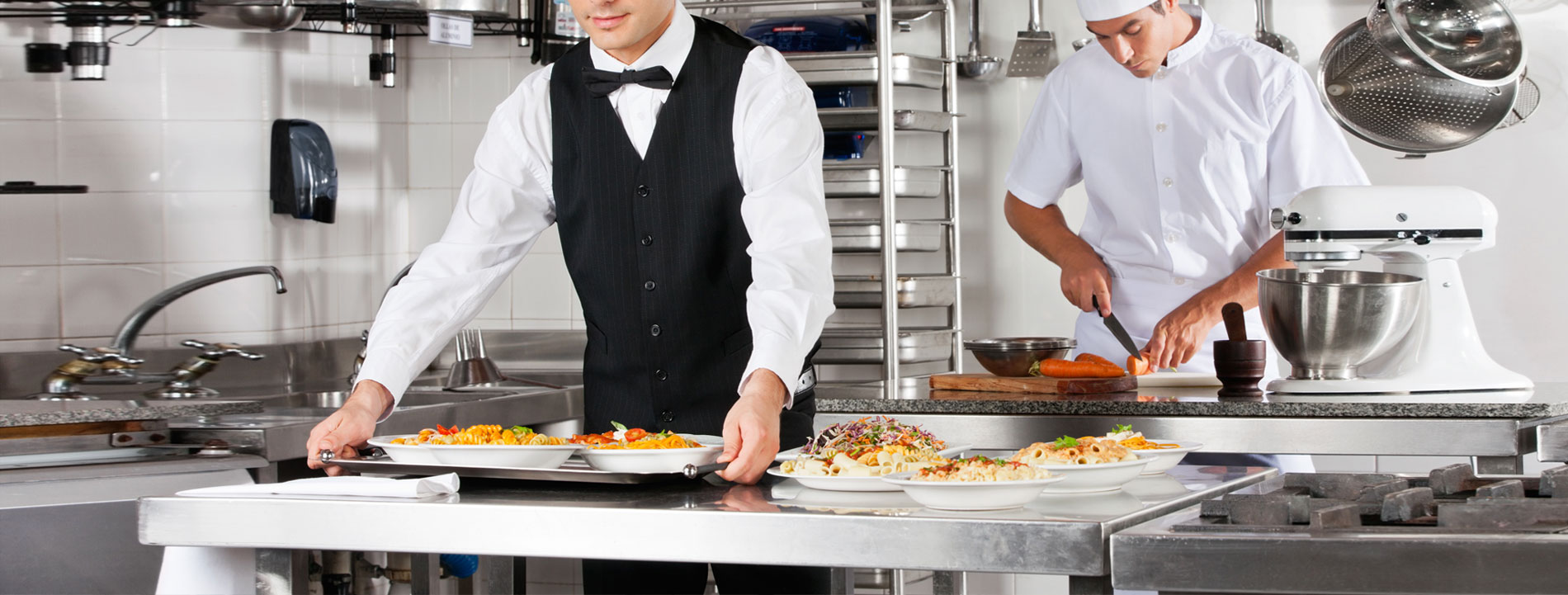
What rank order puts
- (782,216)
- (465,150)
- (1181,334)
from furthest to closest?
(465,150)
(1181,334)
(782,216)

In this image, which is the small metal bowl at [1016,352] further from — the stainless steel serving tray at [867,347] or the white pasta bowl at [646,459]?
the white pasta bowl at [646,459]

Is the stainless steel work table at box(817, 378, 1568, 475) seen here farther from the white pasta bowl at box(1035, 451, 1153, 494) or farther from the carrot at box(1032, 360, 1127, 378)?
the white pasta bowl at box(1035, 451, 1153, 494)

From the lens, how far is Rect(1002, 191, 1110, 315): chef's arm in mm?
3146

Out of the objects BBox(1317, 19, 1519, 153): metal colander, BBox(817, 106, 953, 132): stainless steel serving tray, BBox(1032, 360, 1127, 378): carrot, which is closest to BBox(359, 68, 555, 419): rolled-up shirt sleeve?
BBox(1032, 360, 1127, 378): carrot

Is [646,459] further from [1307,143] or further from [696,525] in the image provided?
[1307,143]

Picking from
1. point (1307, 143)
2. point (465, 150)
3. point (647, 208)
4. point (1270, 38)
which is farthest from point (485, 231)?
point (1270, 38)

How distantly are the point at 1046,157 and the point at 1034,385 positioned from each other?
2.86 feet

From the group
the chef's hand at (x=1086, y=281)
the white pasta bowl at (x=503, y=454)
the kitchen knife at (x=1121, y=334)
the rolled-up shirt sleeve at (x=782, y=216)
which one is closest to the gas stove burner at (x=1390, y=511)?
the rolled-up shirt sleeve at (x=782, y=216)

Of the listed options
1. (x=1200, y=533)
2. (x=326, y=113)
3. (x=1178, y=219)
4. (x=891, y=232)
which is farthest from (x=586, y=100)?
(x=326, y=113)

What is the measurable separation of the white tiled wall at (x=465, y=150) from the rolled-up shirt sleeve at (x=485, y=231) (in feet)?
7.25

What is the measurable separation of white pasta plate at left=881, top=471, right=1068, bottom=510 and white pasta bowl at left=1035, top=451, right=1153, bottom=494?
0.08 meters

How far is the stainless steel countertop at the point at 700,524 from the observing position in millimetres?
1383

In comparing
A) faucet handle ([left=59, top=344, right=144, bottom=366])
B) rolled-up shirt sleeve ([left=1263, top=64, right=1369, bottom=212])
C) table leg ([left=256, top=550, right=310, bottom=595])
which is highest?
rolled-up shirt sleeve ([left=1263, top=64, right=1369, bottom=212])

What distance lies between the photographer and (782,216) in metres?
1.97
